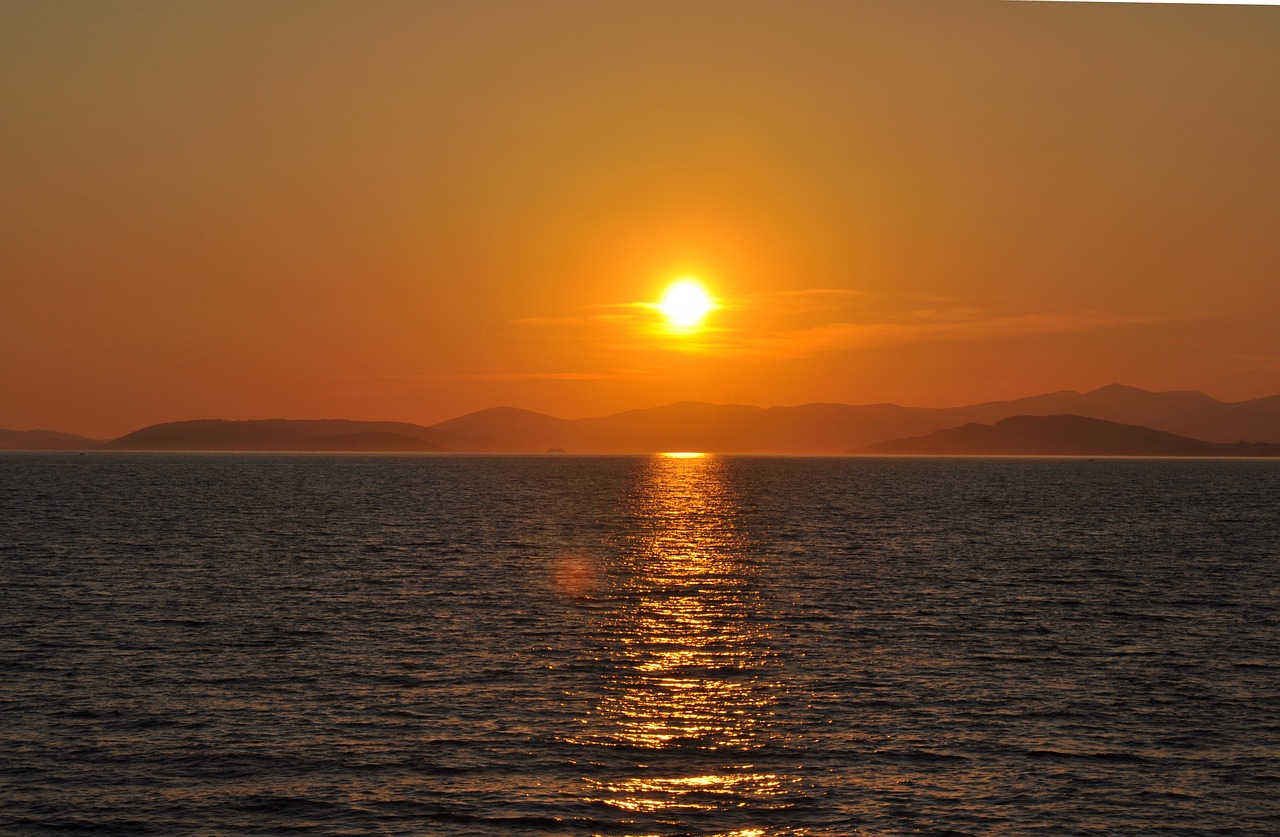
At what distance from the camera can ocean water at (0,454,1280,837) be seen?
31.3 metres

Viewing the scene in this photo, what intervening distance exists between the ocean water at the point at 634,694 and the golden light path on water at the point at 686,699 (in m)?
0.19

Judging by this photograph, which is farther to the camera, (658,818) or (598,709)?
(598,709)

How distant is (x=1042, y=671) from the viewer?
48.0 m

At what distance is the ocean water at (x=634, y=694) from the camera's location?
31.3m

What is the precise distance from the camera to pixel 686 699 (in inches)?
1687

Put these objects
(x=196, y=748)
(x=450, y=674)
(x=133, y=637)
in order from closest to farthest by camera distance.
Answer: (x=196, y=748) < (x=450, y=674) < (x=133, y=637)

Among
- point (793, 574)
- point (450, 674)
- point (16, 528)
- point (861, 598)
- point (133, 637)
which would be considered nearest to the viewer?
point (450, 674)

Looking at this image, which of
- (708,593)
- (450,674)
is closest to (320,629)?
(450,674)

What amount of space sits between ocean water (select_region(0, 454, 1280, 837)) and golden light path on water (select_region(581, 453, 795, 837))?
188mm

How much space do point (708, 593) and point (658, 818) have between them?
4264 centimetres

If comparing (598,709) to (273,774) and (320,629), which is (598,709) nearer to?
(273,774)

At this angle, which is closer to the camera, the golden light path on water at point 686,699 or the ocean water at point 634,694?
the ocean water at point 634,694

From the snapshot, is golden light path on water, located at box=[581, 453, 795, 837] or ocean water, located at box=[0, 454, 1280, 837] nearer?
ocean water, located at box=[0, 454, 1280, 837]

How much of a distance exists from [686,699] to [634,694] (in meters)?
2.06
